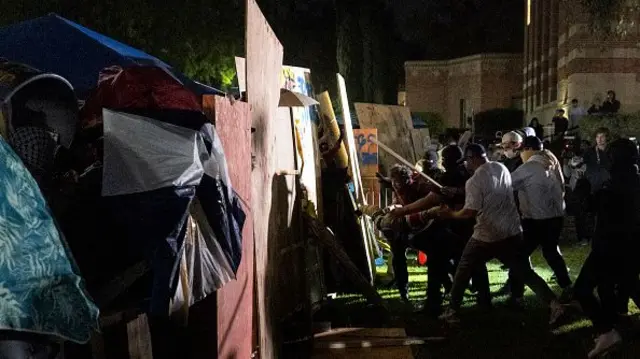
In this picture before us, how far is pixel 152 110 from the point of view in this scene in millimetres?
3891

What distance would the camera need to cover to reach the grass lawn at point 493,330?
7.09 metres

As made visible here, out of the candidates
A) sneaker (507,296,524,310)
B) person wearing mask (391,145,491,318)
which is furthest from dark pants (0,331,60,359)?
sneaker (507,296,524,310)

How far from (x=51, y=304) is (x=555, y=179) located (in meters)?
7.32

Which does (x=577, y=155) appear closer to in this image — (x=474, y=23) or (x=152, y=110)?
(x=152, y=110)

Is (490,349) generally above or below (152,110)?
below

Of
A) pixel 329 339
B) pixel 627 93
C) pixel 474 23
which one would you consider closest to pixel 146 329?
pixel 329 339

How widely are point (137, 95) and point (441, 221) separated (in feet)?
17.1

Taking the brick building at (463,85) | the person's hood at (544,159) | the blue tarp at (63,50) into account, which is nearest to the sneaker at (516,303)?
the person's hood at (544,159)

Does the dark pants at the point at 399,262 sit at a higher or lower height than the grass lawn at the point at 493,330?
higher

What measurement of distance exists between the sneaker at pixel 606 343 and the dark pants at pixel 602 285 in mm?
89

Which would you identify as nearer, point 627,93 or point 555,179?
point 555,179

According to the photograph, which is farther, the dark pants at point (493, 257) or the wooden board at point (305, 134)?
the wooden board at point (305, 134)

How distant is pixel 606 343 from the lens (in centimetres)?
658

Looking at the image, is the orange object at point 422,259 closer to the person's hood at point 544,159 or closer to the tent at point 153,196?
the person's hood at point 544,159
